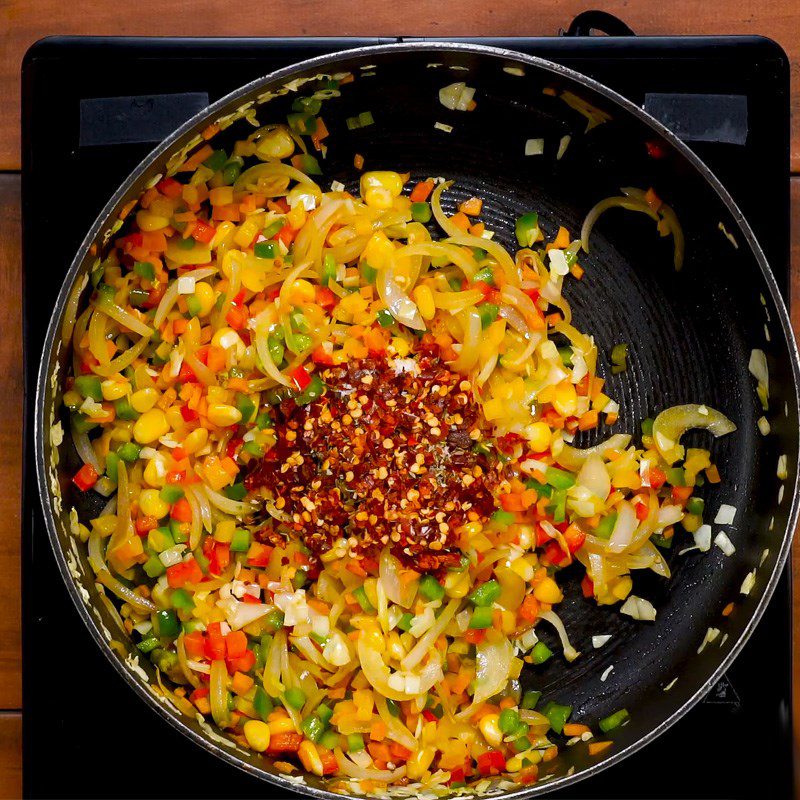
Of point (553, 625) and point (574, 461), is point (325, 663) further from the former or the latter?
point (574, 461)

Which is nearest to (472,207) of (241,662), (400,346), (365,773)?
(400,346)

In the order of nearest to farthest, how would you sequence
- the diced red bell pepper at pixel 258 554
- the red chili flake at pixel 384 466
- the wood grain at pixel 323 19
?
the red chili flake at pixel 384 466 < the diced red bell pepper at pixel 258 554 < the wood grain at pixel 323 19

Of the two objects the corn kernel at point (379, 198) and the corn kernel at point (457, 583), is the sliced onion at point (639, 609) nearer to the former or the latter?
the corn kernel at point (457, 583)

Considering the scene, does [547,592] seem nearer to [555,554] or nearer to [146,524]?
[555,554]

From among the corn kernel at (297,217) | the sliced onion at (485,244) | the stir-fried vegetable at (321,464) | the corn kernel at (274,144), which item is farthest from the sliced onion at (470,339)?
the corn kernel at (274,144)

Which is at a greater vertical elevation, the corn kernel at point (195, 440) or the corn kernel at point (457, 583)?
the corn kernel at point (195, 440)

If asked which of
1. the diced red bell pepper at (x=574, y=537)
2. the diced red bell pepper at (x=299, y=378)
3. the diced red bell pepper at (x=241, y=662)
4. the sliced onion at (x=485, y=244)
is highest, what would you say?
the sliced onion at (x=485, y=244)
